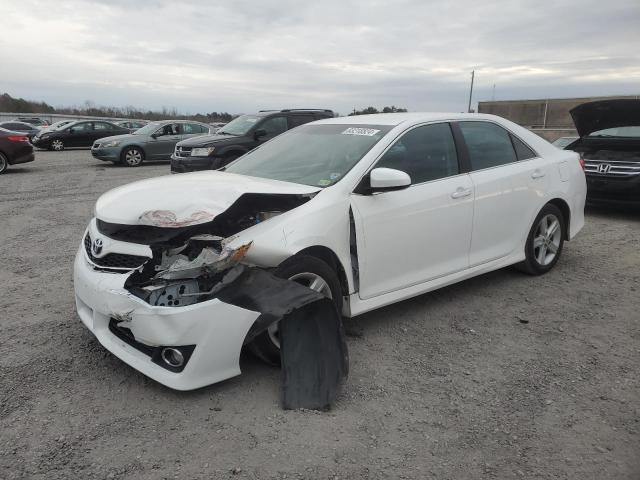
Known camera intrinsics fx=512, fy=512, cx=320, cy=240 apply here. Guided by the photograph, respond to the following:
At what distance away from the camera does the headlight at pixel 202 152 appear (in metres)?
11.1

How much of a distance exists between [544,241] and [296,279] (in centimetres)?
315

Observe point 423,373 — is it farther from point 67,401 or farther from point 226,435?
point 67,401

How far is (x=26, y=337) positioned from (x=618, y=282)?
5283 millimetres

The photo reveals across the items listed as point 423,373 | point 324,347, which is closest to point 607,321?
point 423,373

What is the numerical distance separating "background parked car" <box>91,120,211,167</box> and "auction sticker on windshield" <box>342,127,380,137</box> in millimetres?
13184

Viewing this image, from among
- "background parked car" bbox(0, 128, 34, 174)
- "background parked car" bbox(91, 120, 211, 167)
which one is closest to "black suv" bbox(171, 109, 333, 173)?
"background parked car" bbox(91, 120, 211, 167)

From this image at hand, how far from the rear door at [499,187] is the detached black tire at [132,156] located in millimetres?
14480

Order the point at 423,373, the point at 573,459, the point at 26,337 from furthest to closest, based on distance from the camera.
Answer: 1. the point at 26,337
2. the point at 423,373
3. the point at 573,459

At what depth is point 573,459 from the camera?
99.1 inches

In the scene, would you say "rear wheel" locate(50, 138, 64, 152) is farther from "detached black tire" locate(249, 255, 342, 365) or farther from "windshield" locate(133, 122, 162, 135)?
"detached black tire" locate(249, 255, 342, 365)

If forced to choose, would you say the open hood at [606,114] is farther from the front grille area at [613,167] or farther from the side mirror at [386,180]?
the side mirror at [386,180]

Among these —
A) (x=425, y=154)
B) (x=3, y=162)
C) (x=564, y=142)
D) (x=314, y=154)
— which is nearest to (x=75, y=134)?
(x=3, y=162)

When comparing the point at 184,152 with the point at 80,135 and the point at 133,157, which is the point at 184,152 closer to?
the point at 133,157

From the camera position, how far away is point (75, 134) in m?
23.0
